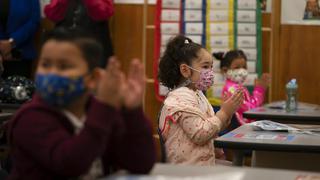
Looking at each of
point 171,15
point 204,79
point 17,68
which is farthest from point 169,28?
point 204,79

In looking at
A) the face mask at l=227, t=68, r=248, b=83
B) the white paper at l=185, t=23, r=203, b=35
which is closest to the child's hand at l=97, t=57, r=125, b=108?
the face mask at l=227, t=68, r=248, b=83

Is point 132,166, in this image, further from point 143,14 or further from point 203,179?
Answer: point 143,14

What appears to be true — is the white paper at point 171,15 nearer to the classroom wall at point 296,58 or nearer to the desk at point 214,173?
the classroom wall at point 296,58

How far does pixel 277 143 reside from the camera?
99.3 inches

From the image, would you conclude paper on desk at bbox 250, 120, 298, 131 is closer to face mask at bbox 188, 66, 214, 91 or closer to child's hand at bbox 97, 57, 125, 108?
face mask at bbox 188, 66, 214, 91

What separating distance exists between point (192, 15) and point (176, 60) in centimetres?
282

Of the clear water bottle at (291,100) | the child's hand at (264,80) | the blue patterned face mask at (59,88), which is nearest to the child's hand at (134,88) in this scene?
the blue patterned face mask at (59,88)

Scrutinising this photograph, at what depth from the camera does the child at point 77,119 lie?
1.34 metres

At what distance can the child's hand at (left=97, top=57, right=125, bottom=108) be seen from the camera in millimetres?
1321

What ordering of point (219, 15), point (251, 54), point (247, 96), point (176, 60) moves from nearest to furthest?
point (176, 60)
point (247, 96)
point (251, 54)
point (219, 15)

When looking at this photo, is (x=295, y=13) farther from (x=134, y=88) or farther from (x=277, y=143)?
(x=134, y=88)

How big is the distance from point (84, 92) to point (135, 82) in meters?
0.13

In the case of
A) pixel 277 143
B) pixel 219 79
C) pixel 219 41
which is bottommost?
pixel 219 79

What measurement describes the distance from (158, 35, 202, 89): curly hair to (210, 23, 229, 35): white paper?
2719 millimetres
